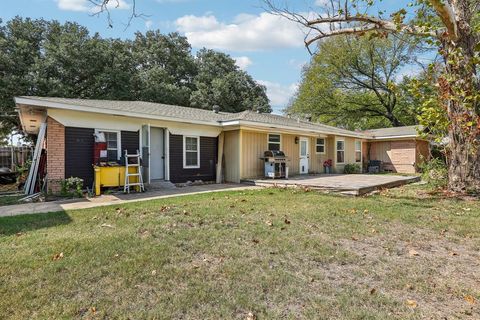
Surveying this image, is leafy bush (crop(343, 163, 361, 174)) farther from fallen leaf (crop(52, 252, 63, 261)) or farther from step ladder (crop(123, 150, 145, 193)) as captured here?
fallen leaf (crop(52, 252, 63, 261))

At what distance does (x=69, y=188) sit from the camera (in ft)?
28.6

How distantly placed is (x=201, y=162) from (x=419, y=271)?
9737 mm

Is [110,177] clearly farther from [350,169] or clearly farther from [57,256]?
[350,169]

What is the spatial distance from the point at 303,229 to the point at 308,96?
2555 cm

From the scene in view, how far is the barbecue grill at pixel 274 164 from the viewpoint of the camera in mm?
→ 12922

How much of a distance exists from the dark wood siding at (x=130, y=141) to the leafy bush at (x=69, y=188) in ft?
6.01

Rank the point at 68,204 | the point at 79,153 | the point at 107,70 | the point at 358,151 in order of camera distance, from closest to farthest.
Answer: the point at 68,204 → the point at 79,153 → the point at 358,151 → the point at 107,70

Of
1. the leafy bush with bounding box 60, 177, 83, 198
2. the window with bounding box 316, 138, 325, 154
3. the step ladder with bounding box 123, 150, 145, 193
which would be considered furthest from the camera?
the window with bounding box 316, 138, 325, 154

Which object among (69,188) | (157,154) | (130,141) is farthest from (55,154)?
(157,154)

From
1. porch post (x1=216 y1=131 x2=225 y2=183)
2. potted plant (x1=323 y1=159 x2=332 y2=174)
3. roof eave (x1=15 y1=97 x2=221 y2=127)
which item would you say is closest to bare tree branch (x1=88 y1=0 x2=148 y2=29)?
roof eave (x1=15 y1=97 x2=221 y2=127)

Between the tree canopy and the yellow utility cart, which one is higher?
the tree canopy

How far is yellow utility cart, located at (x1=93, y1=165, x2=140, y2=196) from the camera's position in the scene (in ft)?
29.3

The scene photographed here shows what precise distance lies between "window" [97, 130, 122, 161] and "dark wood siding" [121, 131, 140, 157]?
0.16 m

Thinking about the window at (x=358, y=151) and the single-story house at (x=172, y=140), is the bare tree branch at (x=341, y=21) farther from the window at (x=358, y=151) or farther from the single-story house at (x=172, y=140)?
the window at (x=358, y=151)
